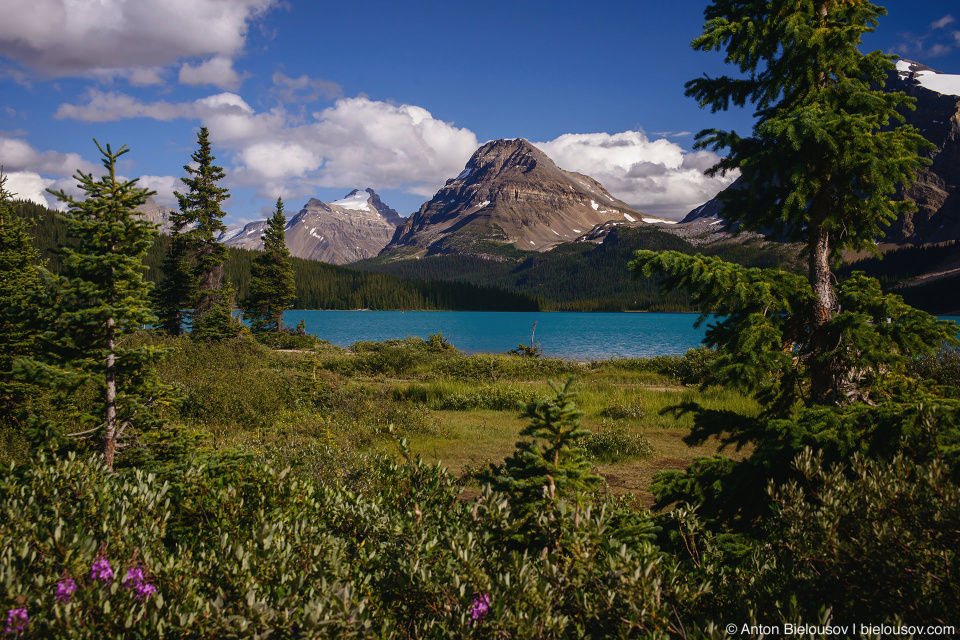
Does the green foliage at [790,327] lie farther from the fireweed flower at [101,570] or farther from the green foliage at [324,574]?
the fireweed flower at [101,570]

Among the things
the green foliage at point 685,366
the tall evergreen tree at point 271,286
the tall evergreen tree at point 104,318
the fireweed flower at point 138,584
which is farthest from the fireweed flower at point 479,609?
the tall evergreen tree at point 271,286

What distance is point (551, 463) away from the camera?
11.5 feet

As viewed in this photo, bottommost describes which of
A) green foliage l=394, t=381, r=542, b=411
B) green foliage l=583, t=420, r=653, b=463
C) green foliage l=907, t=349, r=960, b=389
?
green foliage l=394, t=381, r=542, b=411

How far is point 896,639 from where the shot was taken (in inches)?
74.8

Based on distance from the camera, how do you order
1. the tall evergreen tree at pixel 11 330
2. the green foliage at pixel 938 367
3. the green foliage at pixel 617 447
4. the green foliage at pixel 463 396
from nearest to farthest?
the tall evergreen tree at pixel 11 330 → the green foliage at pixel 617 447 → the green foliage at pixel 938 367 → the green foliage at pixel 463 396

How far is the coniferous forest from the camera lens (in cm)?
212

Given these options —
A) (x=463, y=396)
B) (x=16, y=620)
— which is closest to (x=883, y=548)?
(x=16, y=620)

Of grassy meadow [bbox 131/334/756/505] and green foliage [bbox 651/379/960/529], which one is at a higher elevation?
green foliage [bbox 651/379/960/529]

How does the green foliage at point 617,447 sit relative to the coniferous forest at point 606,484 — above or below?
below

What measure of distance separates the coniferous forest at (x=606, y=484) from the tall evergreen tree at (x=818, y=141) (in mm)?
28

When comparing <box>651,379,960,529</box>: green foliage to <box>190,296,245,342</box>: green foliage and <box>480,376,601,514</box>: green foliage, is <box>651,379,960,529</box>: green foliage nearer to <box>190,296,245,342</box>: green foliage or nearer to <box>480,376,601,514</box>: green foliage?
<box>480,376,601,514</box>: green foliage

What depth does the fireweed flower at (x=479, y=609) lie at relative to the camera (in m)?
2.11

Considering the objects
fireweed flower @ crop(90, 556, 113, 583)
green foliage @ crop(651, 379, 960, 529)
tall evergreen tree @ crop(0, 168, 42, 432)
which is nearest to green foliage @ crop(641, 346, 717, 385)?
green foliage @ crop(651, 379, 960, 529)

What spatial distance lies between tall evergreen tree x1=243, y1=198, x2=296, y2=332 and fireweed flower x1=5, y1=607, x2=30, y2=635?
131 ft
